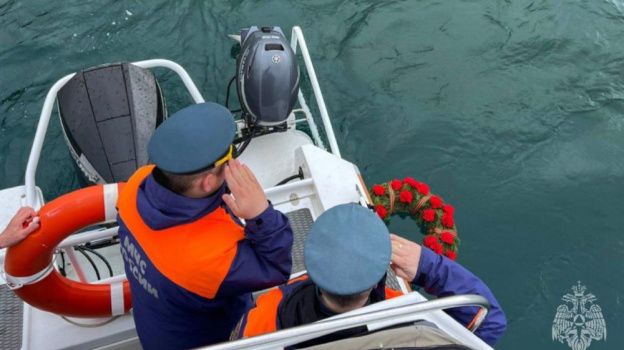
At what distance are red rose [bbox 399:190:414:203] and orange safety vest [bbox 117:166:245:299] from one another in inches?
103

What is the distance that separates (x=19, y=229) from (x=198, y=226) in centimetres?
93

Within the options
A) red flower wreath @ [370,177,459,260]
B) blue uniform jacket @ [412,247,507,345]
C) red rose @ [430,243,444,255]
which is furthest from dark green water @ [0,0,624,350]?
blue uniform jacket @ [412,247,507,345]

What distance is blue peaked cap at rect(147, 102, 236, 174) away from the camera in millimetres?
1904

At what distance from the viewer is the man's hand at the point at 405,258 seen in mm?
1999

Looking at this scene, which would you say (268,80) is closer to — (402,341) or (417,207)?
(417,207)

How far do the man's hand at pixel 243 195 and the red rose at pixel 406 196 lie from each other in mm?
2615

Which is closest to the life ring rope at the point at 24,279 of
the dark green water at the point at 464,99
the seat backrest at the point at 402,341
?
the seat backrest at the point at 402,341

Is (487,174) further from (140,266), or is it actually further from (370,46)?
(140,266)

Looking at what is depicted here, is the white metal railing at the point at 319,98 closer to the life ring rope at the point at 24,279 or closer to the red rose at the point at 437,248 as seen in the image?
the red rose at the point at 437,248

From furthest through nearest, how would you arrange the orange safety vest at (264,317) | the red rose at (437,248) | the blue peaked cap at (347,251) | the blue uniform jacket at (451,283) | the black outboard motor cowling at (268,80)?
the red rose at (437,248), the black outboard motor cowling at (268,80), the blue uniform jacket at (451,283), the orange safety vest at (264,317), the blue peaked cap at (347,251)

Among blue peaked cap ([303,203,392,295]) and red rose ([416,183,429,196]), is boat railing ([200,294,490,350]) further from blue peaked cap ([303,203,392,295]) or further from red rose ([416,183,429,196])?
red rose ([416,183,429,196])

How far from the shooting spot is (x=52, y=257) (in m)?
2.46

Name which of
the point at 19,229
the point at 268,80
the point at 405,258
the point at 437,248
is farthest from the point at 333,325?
the point at 437,248

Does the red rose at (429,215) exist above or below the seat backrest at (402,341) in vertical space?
below
